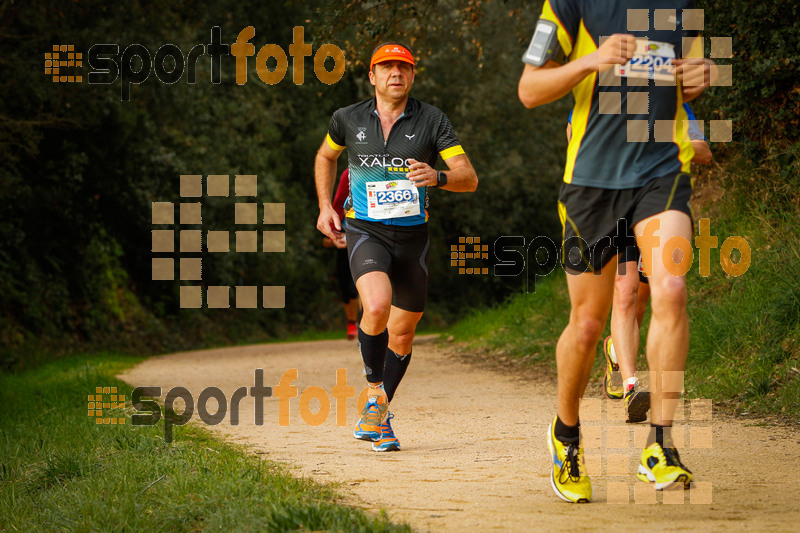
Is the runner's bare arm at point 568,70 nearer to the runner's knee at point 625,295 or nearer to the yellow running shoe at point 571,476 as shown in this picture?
the yellow running shoe at point 571,476

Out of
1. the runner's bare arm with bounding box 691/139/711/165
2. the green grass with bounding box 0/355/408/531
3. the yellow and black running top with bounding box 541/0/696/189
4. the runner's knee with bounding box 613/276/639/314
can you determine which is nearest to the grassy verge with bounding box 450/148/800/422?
the runner's knee with bounding box 613/276/639/314

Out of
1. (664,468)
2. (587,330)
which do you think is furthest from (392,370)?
(664,468)

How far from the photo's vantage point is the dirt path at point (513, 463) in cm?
380

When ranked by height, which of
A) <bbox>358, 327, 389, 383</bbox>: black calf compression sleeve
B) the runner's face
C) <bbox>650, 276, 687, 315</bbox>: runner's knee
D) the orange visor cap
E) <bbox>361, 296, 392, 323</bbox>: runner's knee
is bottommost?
<bbox>358, 327, 389, 383</bbox>: black calf compression sleeve

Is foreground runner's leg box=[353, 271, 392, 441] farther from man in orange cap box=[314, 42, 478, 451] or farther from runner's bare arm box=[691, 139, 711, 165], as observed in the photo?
runner's bare arm box=[691, 139, 711, 165]

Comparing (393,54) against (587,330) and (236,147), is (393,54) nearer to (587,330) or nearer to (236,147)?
(587,330)

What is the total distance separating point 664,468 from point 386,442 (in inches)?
93.8

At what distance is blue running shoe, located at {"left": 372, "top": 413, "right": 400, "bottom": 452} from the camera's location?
5.86m

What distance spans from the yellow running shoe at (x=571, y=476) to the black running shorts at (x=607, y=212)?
78 centimetres

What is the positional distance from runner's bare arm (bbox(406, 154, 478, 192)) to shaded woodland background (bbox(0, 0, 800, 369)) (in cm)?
340

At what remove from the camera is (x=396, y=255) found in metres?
6.09

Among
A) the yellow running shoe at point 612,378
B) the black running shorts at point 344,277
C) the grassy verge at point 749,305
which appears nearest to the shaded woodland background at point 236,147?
the grassy verge at point 749,305

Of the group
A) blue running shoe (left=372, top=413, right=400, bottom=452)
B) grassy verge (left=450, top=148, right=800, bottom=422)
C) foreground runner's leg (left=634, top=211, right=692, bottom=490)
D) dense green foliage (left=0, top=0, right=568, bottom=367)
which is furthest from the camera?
dense green foliage (left=0, top=0, right=568, bottom=367)

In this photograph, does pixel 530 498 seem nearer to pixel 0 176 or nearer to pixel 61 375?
pixel 61 375
